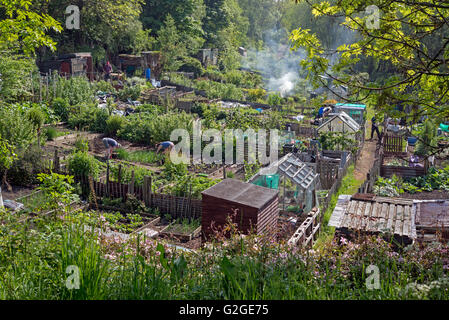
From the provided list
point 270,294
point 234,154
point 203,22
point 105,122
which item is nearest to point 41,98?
point 105,122

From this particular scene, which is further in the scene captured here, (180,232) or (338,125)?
(338,125)

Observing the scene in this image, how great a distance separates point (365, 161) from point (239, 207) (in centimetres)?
1203

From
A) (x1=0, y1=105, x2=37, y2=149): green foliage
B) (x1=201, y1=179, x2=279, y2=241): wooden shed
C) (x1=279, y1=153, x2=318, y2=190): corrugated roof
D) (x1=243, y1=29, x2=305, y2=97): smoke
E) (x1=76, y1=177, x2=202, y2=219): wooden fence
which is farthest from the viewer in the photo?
(x1=243, y1=29, x2=305, y2=97): smoke

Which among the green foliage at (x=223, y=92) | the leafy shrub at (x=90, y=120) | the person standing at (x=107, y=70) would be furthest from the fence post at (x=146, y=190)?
the person standing at (x=107, y=70)

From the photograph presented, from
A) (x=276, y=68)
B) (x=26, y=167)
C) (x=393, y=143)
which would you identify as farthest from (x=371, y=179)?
(x=276, y=68)

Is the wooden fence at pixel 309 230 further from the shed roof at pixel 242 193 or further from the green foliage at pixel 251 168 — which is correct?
the green foliage at pixel 251 168

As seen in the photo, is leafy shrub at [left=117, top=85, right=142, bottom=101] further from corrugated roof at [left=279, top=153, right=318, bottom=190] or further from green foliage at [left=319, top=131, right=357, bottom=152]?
corrugated roof at [left=279, top=153, right=318, bottom=190]

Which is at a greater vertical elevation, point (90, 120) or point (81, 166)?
point (90, 120)

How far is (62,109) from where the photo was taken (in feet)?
67.8

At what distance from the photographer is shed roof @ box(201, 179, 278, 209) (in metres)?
8.55

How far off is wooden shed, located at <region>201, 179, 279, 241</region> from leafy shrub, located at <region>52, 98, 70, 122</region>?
13524mm
